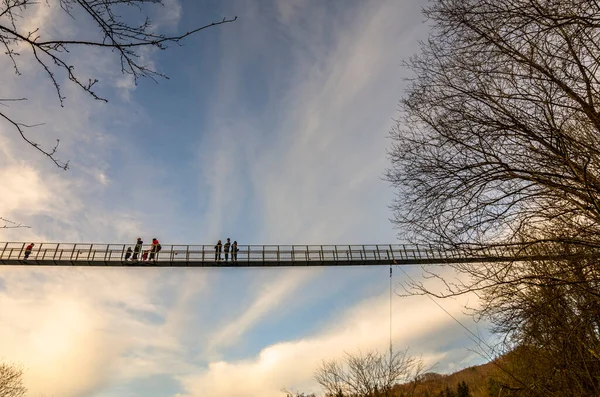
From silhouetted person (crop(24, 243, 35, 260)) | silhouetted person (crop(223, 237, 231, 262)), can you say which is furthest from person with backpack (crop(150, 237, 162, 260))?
silhouetted person (crop(24, 243, 35, 260))

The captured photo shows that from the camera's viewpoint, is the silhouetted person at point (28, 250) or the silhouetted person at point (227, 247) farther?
the silhouetted person at point (227, 247)

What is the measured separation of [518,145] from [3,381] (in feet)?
118

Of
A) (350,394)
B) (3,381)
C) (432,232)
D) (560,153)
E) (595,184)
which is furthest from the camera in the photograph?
(3,381)

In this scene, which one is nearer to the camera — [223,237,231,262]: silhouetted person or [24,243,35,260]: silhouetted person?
[24,243,35,260]: silhouetted person

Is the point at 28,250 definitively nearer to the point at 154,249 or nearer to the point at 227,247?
the point at 154,249

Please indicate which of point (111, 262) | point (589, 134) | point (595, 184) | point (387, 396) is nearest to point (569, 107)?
point (589, 134)

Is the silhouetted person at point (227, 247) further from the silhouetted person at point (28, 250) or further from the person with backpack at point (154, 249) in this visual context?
the silhouetted person at point (28, 250)

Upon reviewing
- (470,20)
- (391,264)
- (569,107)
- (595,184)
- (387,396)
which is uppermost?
(391,264)

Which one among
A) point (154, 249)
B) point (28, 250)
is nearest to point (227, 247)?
point (154, 249)

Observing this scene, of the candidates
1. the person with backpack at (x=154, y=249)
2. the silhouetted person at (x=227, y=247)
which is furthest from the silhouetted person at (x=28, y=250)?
the silhouetted person at (x=227, y=247)

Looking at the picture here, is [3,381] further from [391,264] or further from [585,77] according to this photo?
[585,77]

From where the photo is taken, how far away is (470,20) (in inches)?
142

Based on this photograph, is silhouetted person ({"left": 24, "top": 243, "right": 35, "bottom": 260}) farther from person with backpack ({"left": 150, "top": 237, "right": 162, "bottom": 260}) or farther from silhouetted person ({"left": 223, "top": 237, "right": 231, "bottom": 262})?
silhouetted person ({"left": 223, "top": 237, "right": 231, "bottom": 262})

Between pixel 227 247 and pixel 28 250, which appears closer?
pixel 28 250
